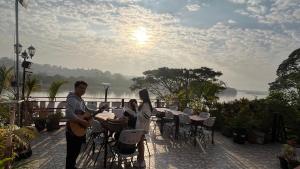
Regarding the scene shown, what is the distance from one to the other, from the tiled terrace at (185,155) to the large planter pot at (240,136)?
0.22 meters

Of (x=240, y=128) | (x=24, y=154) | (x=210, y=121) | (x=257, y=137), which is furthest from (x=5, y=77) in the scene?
(x=257, y=137)

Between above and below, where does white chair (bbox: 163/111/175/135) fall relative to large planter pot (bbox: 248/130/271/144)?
above

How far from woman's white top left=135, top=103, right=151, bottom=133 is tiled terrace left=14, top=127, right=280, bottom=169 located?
895 millimetres

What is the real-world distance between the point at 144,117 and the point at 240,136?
4660 mm

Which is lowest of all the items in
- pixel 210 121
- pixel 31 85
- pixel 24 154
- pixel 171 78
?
pixel 24 154

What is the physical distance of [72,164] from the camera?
5035 millimetres

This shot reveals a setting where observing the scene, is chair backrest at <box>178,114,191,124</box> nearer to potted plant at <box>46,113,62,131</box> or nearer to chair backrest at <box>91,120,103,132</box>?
chair backrest at <box>91,120,103,132</box>

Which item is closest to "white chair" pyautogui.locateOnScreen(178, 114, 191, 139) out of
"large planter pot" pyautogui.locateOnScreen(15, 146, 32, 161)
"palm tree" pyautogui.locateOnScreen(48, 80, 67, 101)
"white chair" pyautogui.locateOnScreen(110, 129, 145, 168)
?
"white chair" pyautogui.locateOnScreen(110, 129, 145, 168)

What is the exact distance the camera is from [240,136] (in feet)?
31.0

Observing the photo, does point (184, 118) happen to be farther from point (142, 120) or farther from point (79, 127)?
point (79, 127)

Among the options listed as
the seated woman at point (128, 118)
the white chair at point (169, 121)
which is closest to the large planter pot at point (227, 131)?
the white chair at point (169, 121)

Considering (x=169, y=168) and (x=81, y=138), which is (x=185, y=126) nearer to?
(x=169, y=168)

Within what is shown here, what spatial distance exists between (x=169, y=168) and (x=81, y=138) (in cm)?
222

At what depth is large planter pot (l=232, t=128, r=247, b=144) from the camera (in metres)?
9.44
